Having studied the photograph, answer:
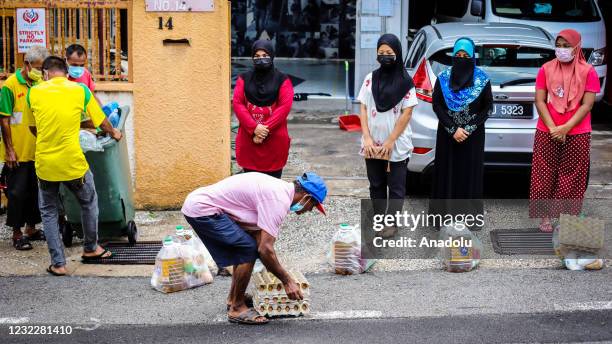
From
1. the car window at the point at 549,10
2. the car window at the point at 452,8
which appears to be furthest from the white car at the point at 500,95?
the car window at the point at 452,8

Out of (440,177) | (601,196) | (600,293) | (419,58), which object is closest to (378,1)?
(419,58)

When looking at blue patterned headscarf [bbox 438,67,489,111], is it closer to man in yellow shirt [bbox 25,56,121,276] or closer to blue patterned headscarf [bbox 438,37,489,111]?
blue patterned headscarf [bbox 438,37,489,111]

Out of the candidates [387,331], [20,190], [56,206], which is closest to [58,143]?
[56,206]

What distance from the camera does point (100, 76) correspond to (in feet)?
30.2

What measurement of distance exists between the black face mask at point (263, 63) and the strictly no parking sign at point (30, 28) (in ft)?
8.15

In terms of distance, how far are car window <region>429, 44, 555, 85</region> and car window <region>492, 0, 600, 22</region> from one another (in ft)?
18.0

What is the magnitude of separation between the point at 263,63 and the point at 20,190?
229cm

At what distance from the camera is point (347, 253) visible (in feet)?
24.0

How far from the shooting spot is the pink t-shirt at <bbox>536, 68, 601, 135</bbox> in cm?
792

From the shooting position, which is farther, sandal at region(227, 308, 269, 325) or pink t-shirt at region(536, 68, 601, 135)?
pink t-shirt at region(536, 68, 601, 135)

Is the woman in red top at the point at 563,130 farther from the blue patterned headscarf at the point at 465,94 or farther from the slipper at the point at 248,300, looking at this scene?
the slipper at the point at 248,300

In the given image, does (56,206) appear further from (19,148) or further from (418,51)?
(418,51)

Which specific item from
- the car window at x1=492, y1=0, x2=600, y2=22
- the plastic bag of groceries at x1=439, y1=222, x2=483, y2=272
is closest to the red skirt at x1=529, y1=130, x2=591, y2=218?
the plastic bag of groceries at x1=439, y1=222, x2=483, y2=272

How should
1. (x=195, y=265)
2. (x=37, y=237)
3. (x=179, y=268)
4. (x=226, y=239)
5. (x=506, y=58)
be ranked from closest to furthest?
(x=226, y=239)
(x=179, y=268)
(x=195, y=265)
(x=37, y=237)
(x=506, y=58)
